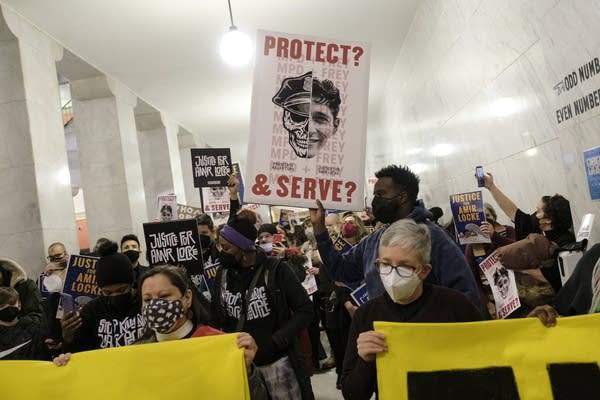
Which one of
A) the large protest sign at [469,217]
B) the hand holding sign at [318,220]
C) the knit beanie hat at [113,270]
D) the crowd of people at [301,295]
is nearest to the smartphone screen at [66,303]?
the crowd of people at [301,295]

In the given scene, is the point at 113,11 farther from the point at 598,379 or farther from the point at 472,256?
the point at 598,379

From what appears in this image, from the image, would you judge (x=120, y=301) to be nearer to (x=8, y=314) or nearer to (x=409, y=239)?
(x=8, y=314)

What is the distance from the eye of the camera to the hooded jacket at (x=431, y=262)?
258 centimetres

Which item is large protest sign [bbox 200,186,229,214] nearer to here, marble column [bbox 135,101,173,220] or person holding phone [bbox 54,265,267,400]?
person holding phone [bbox 54,265,267,400]

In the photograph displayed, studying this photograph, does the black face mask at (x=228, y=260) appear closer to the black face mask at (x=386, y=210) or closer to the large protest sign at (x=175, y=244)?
the black face mask at (x=386, y=210)

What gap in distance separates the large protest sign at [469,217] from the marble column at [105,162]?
8269 millimetres

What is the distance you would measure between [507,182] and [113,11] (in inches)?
243

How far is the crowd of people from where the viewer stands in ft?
7.26

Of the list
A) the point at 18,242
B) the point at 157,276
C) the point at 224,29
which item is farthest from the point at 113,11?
the point at 157,276

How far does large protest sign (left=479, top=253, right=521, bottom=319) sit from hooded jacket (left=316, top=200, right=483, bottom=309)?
304 mm

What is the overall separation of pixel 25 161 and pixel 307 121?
577 centimetres

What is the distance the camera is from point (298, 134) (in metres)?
3.34

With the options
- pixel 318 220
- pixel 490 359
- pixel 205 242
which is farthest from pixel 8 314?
pixel 490 359

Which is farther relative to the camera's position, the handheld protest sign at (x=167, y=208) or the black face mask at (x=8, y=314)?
the handheld protest sign at (x=167, y=208)
